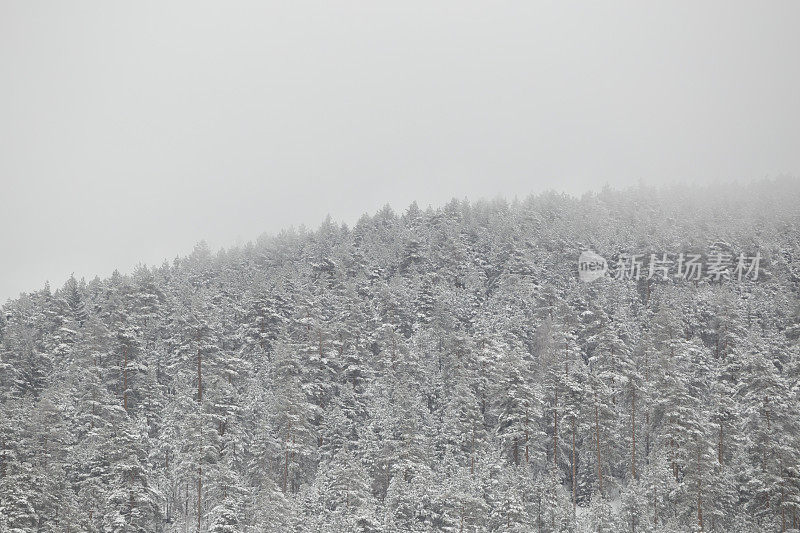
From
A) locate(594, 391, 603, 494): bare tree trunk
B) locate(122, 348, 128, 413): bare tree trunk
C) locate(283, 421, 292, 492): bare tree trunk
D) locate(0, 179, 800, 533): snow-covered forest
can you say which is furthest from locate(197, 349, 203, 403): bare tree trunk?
locate(594, 391, 603, 494): bare tree trunk

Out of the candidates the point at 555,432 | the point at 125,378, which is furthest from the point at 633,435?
the point at 125,378

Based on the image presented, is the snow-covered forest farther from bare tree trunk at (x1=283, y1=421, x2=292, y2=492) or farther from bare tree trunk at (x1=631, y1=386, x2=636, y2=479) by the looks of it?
bare tree trunk at (x1=283, y1=421, x2=292, y2=492)

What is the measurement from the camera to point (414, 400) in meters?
43.2

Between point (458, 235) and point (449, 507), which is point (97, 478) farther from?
point (458, 235)

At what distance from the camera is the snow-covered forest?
107 feet

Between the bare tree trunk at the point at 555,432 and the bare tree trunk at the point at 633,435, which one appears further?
the bare tree trunk at the point at 633,435

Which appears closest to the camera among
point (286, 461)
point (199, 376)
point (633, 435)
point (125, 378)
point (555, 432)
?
point (633, 435)

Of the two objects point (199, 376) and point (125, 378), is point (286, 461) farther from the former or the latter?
point (125, 378)

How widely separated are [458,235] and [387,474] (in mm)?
59180

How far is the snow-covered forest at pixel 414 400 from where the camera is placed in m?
32.6

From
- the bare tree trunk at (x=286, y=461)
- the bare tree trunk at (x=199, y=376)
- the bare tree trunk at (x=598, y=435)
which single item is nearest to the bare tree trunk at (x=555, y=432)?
the bare tree trunk at (x=598, y=435)

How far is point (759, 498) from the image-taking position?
3422 cm

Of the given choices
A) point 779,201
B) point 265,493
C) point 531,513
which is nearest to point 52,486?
point 265,493

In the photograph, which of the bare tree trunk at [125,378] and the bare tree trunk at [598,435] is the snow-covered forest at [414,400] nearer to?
the bare tree trunk at [598,435]
